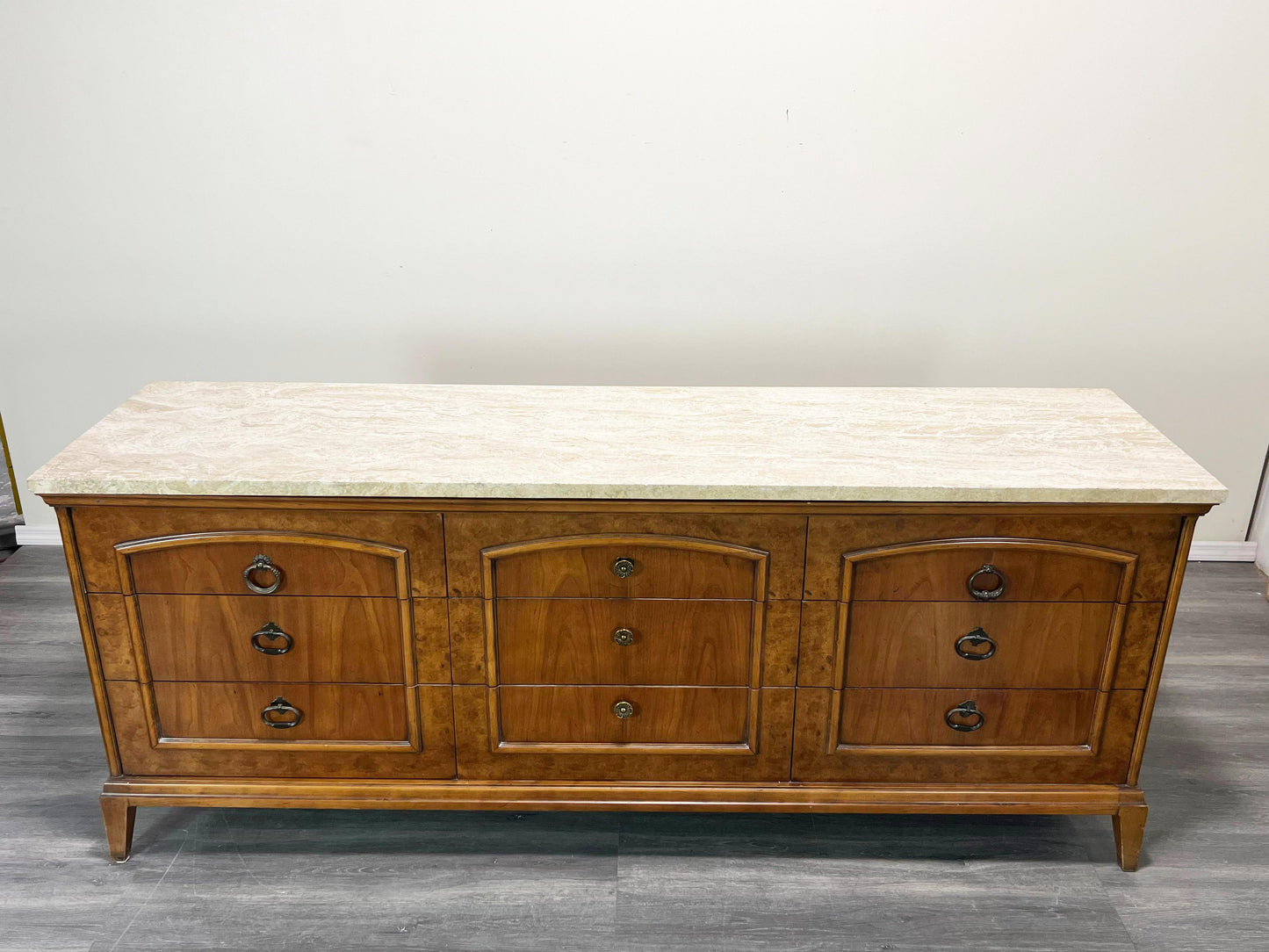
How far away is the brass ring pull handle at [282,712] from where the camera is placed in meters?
1.75

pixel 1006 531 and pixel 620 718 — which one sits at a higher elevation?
pixel 1006 531

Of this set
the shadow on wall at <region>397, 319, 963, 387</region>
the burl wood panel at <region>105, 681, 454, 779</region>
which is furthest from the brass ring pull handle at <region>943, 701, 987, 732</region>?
the shadow on wall at <region>397, 319, 963, 387</region>

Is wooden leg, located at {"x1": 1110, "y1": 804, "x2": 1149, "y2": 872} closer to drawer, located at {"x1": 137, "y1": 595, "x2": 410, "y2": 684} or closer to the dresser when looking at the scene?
the dresser

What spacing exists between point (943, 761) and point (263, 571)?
1205 millimetres

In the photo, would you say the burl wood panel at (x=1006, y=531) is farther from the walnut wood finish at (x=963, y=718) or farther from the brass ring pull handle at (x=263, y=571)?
the brass ring pull handle at (x=263, y=571)

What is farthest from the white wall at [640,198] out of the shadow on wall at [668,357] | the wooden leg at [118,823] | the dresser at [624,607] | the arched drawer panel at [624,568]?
the wooden leg at [118,823]

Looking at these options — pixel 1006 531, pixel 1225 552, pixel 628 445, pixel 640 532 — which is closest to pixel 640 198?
pixel 628 445

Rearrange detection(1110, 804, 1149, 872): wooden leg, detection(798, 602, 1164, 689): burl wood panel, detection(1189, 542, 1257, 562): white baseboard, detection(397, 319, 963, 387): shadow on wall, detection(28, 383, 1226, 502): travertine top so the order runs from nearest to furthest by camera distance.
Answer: detection(28, 383, 1226, 502): travertine top < detection(798, 602, 1164, 689): burl wood panel < detection(1110, 804, 1149, 872): wooden leg < detection(397, 319, 963, 387): shadow on wall < detection(1189, 542, 1257, 562): white baseboard

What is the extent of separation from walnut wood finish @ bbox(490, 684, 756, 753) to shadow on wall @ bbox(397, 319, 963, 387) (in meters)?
1.09

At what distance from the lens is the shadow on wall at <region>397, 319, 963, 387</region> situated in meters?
2.61

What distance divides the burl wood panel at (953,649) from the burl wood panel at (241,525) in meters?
0.63

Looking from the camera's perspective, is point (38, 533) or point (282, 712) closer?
point (282, 712)

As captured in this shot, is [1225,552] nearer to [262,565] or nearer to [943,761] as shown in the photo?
[943,761]

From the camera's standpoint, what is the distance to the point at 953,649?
67.3 inches
